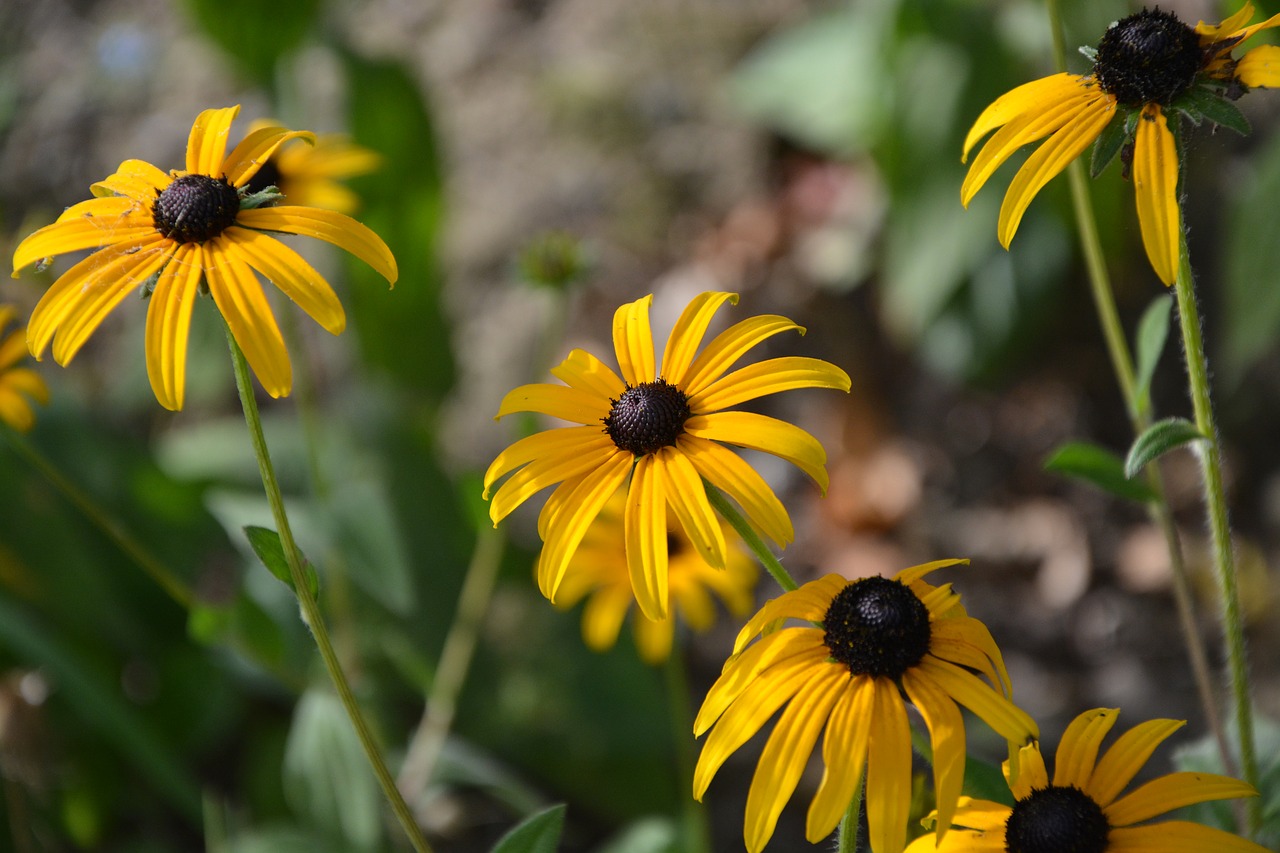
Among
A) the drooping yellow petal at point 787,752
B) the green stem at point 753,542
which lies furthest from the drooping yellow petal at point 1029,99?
the drooping yellow petal at point 787,752

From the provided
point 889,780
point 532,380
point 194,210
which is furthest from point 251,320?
point 532,380

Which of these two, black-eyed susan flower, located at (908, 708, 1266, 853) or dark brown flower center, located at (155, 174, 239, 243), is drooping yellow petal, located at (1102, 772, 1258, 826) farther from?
dark brown flower center, located at (155, 174, 239, 243)

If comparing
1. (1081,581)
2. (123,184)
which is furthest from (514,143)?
(123,184)

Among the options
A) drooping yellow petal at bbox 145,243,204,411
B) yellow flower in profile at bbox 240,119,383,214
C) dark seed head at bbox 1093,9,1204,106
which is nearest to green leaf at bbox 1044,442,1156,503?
dark seed head at bbox 1093,9,1204,106

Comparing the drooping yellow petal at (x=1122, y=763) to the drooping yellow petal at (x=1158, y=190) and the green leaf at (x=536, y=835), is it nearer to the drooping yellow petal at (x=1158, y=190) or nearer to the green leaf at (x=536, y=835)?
the drooping yellow petal at (x=1158, y=190)

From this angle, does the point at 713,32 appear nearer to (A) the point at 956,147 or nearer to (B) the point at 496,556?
(A) the point at 956,147

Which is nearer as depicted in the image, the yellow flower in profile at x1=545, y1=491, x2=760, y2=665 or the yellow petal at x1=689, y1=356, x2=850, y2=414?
the yellow petal at x1=689, y1=356, x2=850, y2=414
